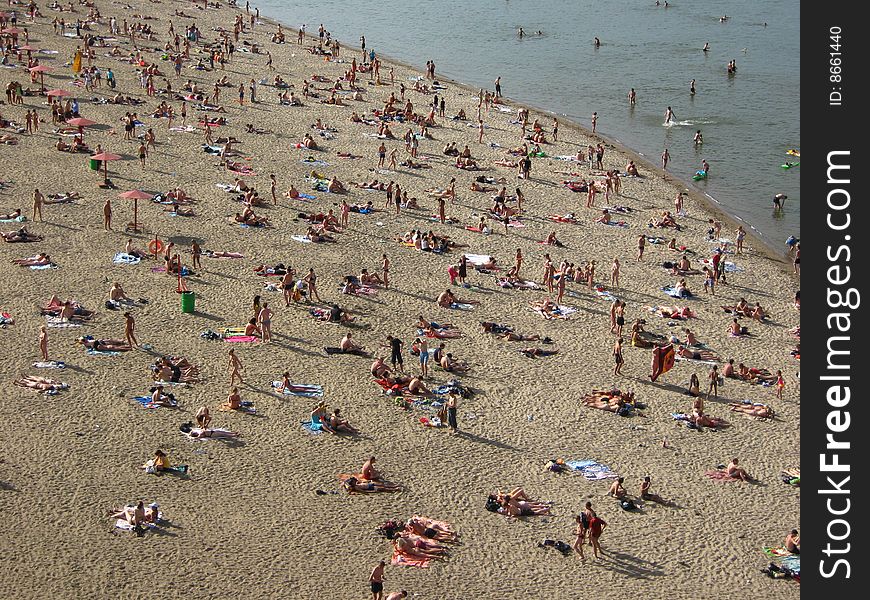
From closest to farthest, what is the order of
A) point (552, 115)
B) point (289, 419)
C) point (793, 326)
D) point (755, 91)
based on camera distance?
point (289, 419), point (793, 326), point (552, 115), point (755, 91)

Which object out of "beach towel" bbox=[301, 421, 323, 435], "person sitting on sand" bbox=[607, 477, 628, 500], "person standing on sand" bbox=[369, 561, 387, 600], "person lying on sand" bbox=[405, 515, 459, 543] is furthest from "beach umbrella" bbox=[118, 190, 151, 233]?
"person standing on sand" bbox=[369, 561, 387, 600]

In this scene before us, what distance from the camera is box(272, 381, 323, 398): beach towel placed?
867 inches

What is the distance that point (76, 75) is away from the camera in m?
44.1

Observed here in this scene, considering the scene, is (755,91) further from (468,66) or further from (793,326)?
(793,326)

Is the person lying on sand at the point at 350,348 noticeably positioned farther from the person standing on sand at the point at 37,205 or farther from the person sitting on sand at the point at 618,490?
the person standing on sand at the point at 37,205

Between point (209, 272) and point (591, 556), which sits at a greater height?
point (209, 272)

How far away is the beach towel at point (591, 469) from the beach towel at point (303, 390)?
5405 mm

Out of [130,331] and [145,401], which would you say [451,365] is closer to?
[145,401]

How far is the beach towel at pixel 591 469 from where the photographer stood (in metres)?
19.8

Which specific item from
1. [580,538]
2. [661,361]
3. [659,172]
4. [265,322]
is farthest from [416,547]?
[659,172]

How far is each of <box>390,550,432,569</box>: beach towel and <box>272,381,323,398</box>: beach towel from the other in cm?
564

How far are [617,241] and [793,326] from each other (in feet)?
21.6
